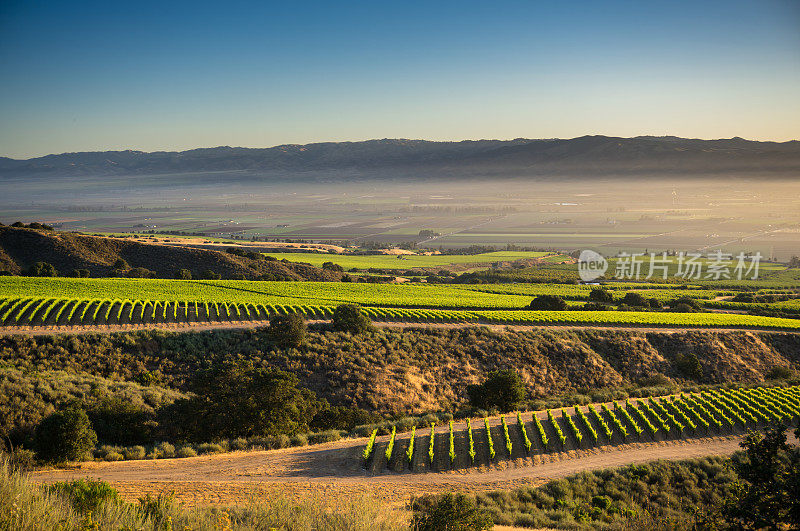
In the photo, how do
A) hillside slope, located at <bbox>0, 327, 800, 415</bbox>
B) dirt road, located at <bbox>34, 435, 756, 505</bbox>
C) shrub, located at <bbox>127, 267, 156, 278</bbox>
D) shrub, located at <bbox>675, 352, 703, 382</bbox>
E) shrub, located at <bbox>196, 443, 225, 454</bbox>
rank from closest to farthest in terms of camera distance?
dirt road, located at <bbox>34, 435, 756, 505</bbox>
shrub, located at <bbox>196, 443, 225, 454</bbox>
hillside slope, located at <bbox>0, 327, 800, 415</bbox>
shrub, located at <bbox>675, 352, 703, 382</bbox>
shrub, located at <bbox>127, 267, 156, 278</bbox>

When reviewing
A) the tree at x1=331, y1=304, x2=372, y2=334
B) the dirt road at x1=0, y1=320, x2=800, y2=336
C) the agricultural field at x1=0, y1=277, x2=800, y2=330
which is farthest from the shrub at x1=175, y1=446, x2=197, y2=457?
the agricultural field at x1=0, y1=277, x2=800, y2=330

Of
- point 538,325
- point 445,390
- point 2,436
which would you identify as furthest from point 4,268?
point 538,325

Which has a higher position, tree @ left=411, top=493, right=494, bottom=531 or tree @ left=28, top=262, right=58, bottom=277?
tree @ left=28, top=262, right=58, bottom=277

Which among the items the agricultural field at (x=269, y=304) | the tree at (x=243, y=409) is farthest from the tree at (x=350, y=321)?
the tree at (x=243, y=409)

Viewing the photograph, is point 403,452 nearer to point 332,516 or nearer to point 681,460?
point 332,516

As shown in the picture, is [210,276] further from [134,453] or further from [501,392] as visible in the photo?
[134,453]

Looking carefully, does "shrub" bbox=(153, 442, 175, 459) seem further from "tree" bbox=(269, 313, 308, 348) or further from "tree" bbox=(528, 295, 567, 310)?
"tree" bbox=(528, 295, 567, 310)

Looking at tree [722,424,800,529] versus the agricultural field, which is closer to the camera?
tree [722,424,800,529]

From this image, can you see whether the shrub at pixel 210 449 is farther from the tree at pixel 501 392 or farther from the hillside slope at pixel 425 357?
the tree at pixel 501 392
